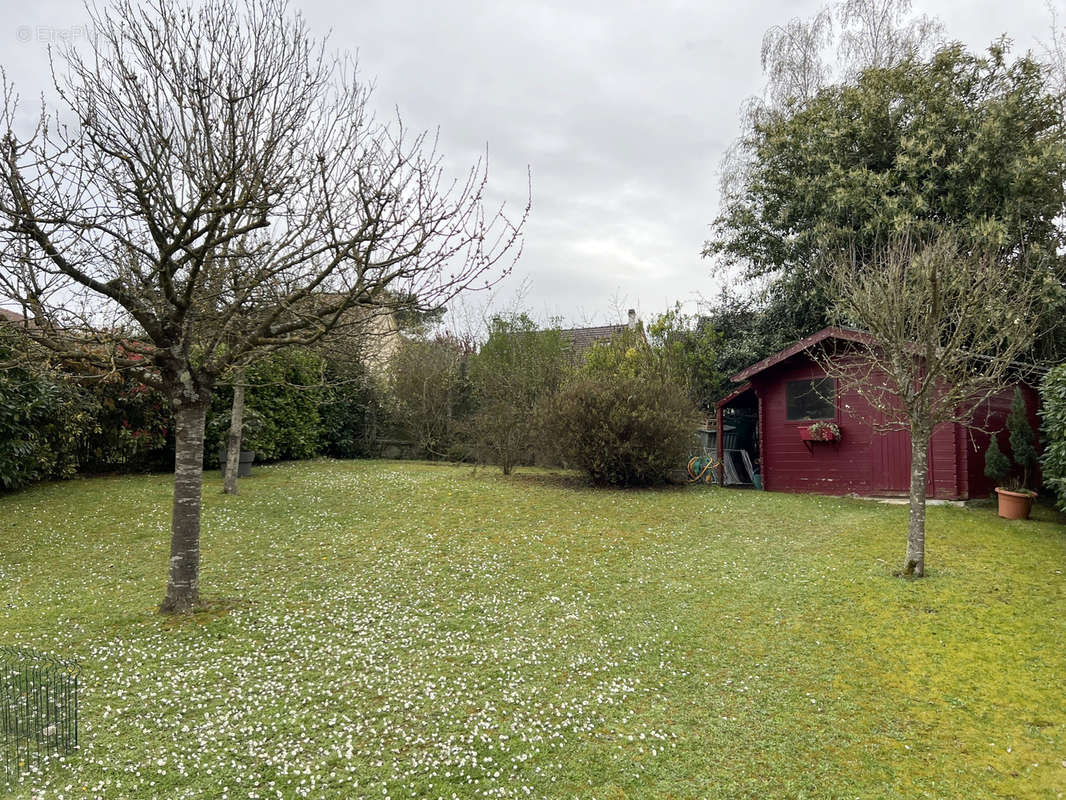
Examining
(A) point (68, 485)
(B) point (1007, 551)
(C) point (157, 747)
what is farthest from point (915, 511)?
(A) point (68, 485)

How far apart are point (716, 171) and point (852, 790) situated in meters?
20.0

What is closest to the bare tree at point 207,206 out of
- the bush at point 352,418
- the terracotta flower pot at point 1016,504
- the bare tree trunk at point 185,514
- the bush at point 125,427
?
the bare tree trunk at point 185,514

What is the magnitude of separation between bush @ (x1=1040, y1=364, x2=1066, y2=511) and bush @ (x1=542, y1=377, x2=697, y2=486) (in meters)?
6.10

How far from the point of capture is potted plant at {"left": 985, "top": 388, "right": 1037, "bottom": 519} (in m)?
10.7

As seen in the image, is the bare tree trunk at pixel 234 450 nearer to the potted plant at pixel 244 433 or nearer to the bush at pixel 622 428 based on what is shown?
the potted plant at pixel 244 433

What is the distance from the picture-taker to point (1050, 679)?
16.1 ft

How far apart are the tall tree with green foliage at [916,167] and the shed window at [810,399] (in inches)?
100.0

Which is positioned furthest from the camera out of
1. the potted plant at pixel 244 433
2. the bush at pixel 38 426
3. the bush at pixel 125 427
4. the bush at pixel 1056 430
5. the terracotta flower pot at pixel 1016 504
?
the potted plant at pixel 244 433

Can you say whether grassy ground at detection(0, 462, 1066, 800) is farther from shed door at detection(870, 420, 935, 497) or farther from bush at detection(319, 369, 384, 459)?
bush at detection(319, 369, 384, 459)

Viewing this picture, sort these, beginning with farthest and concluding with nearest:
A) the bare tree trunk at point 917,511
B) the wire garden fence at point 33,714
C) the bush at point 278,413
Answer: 1. the bush at point 278,413
2. the bare tree trunk at point 917,511
3. the wire garden fence at point 33,714

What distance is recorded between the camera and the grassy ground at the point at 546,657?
147 inches

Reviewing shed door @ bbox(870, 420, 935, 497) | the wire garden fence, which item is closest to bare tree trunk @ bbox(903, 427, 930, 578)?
shed door @ bbox(870, 420, 935, 497)

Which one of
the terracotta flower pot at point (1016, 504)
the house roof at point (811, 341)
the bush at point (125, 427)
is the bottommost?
the terracotta flower pot at point (1016, 504)

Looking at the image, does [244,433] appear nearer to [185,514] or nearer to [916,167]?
[185,514]
